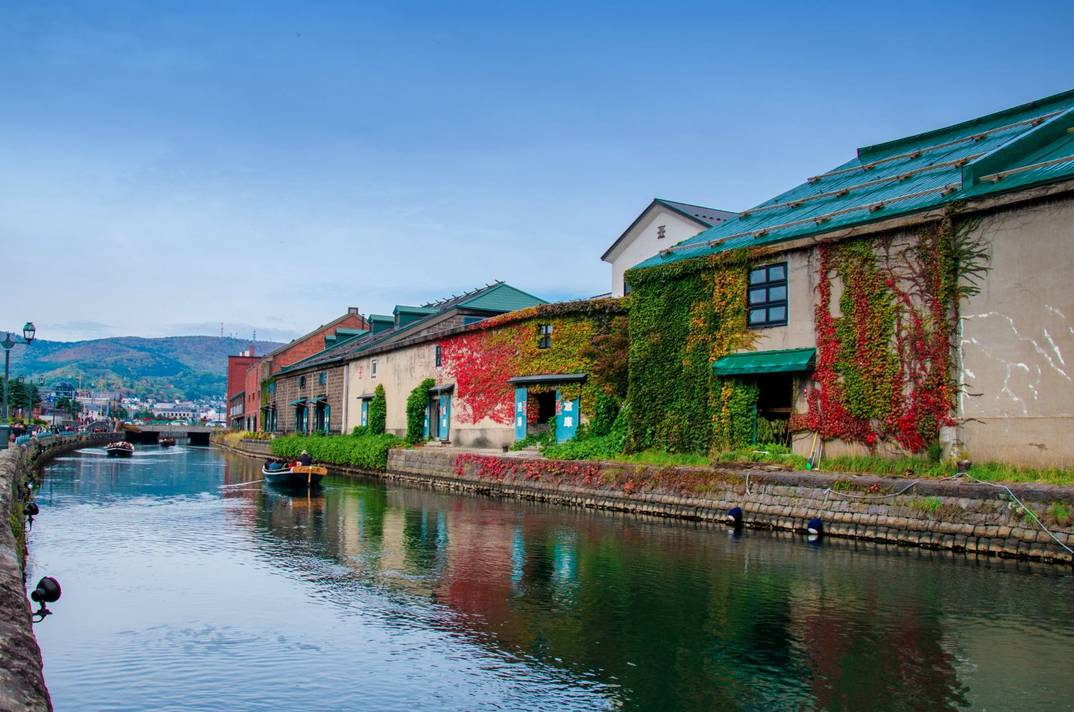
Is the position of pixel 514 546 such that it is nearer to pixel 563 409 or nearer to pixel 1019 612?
pixel 1019 612

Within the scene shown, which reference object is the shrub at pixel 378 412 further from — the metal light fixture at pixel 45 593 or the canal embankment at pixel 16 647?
the metal light fixture at pixel 45 593

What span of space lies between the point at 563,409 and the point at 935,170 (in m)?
14.5

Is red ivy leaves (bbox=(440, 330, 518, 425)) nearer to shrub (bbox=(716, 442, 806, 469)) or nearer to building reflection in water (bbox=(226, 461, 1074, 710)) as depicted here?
shrub (bbox=(716, 442, 806, 469))

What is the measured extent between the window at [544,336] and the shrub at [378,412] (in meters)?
16.6

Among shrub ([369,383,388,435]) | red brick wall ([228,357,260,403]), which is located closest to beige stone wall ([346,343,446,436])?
shrub ([369,383,388,435])

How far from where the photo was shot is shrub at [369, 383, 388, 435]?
4809cm

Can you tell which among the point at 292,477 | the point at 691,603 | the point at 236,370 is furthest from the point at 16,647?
the point at 236,370

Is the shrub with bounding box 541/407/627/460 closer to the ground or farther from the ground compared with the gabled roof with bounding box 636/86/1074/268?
closer to the ground

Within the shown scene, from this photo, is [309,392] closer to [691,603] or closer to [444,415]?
[444,415]

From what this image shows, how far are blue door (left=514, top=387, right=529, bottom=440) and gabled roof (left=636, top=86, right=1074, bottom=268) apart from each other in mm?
7966

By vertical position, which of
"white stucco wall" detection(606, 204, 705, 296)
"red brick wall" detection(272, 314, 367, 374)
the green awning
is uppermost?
"white stucco wall" detection(606, 204, 705, 296)

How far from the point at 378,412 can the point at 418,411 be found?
6.27m

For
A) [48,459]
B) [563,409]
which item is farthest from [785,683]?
[48,459]

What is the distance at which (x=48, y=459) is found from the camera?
52219 mm
